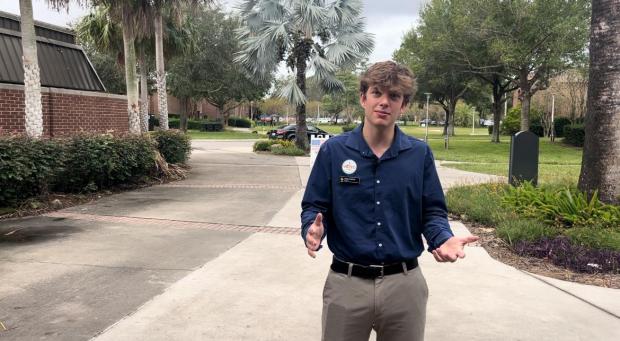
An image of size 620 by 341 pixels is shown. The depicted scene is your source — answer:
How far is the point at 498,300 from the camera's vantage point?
4418 millimetres

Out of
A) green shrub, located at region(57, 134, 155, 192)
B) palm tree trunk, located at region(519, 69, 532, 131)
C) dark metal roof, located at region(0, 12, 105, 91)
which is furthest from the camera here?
palm tree trunk, located at region(519, 69, 532, 131)

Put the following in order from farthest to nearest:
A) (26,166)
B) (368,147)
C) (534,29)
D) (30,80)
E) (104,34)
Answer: (534,29) → (104,34) → (30,80) → (26,166) → (368,147)

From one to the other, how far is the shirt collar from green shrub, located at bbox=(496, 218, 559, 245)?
429 centimetres

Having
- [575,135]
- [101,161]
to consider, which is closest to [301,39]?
[101,161]

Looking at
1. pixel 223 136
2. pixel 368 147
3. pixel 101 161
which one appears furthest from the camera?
pixel 223 136

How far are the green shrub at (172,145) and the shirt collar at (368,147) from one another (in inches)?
463

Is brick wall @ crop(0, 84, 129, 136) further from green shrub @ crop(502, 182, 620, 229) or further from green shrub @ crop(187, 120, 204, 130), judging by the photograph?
green shrub @ crop(187, 120, 204, 130)

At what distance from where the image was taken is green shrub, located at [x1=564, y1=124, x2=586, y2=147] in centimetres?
2928

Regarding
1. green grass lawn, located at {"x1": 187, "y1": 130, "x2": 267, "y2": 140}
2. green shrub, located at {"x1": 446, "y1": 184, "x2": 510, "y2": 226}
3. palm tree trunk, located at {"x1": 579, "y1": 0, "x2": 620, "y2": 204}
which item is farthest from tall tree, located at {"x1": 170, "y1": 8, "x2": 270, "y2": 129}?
palm tree trunk, located at {"x1": 579, "y1": 0, "x2": 620, "y2": 204}

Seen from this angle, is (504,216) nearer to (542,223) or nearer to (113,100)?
(542,223)

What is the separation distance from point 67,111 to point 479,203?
29.6ft

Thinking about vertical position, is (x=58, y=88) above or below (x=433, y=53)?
below

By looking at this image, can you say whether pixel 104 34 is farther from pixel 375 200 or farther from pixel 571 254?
pixel 375 200

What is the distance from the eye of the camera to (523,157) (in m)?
8.71
